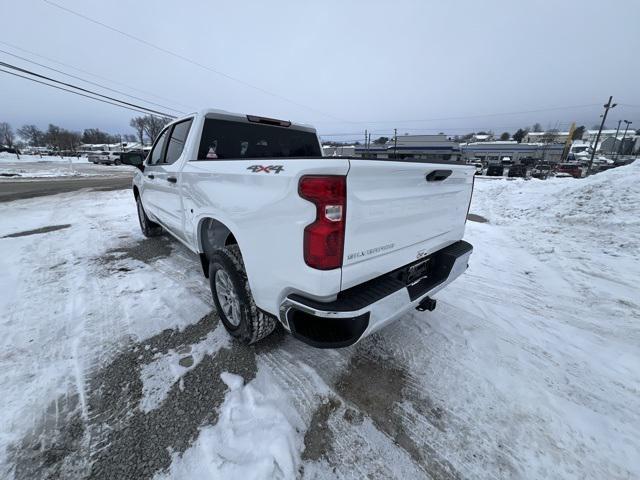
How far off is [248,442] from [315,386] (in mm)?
613

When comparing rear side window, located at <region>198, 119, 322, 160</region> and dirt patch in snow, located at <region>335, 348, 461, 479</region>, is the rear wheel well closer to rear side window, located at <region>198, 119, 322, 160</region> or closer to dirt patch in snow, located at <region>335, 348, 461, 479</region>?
rear side window, located at <region>198, 119, 322, 160</region>

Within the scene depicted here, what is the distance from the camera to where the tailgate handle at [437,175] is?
80.6 inches

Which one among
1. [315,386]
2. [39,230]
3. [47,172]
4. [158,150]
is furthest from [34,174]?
[315,386]

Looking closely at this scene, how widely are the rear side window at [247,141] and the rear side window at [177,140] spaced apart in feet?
1.22

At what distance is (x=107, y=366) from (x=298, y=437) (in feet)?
5.54

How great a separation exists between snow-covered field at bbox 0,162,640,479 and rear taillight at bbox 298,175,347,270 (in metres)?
1.17

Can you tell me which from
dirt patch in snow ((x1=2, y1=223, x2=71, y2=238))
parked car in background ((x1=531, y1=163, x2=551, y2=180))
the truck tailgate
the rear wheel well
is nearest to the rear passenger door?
the rear wheel well

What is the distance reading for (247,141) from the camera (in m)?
3.36

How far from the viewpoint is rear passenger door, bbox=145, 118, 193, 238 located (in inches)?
128

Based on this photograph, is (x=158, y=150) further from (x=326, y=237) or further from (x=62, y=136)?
(x=62, y=136)

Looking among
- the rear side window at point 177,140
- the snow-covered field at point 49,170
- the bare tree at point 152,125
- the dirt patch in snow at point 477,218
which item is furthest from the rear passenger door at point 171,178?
the bare tree at point 152,125

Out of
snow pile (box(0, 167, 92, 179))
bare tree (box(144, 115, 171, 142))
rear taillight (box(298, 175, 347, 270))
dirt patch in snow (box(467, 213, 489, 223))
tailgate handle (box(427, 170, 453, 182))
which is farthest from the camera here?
bare tree (box(144, 115, 171, 142))

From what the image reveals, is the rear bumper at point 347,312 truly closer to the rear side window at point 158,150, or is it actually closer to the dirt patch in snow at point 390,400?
the dirt patch in snow at point 390,400

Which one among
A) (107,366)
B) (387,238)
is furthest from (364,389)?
(107,366)
